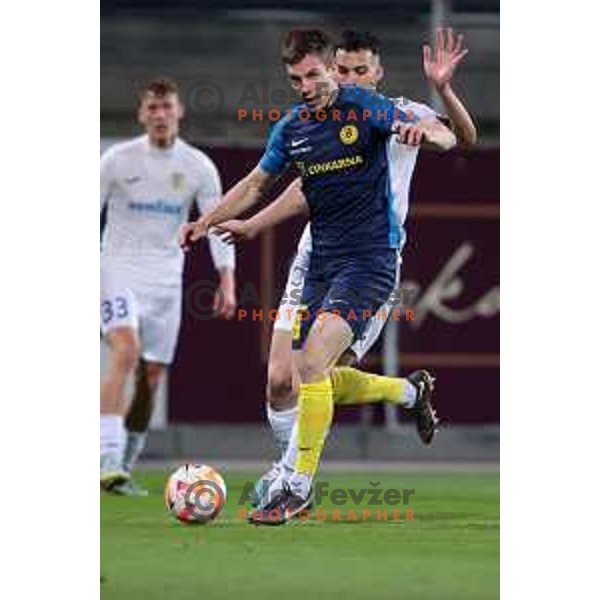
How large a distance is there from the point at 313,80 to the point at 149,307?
3521mm

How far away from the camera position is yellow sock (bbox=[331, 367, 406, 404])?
9.09 metres

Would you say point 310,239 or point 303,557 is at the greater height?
point 310,239

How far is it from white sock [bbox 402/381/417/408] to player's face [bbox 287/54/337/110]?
4.88 feet

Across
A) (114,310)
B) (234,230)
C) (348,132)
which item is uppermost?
(348,132)

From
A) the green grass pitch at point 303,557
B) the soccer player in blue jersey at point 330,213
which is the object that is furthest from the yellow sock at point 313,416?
the green grass pitch at point 303,557

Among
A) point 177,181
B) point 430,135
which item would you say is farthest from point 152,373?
point 430,135

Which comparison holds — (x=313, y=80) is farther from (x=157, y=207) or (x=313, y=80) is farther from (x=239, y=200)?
(x=157, y=207)

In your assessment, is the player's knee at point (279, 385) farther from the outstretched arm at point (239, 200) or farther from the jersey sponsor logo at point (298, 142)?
the jersey sponsor logo at point (298, 142)

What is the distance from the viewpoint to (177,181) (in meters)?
11.3
